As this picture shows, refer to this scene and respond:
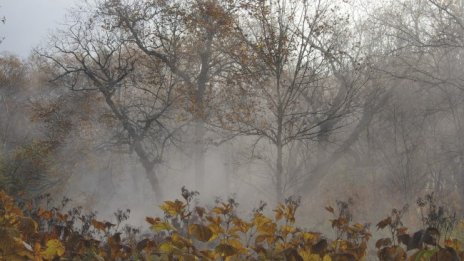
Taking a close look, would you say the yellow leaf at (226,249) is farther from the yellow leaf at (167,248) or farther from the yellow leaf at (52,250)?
the yellow leaf at (52,250)

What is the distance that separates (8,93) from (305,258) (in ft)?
133

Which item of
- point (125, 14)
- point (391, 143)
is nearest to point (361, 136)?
point (391, 143)

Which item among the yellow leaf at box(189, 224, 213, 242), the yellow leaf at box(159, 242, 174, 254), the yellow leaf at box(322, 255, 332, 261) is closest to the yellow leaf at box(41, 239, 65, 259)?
the yellow leaf at box(159, 242, 174, 254)

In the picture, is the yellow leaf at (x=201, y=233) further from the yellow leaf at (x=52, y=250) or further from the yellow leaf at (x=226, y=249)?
the yellow leaf at (x=52, y=250)

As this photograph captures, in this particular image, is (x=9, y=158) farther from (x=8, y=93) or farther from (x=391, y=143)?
(x=8, y=93)

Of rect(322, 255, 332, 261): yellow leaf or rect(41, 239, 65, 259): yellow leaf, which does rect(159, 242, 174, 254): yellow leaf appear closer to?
rect(41, 239, 65, 259): yellow leaf

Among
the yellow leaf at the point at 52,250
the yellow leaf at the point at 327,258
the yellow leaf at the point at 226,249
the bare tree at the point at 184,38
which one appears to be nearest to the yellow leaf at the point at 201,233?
the yellow leaf at the point at 226,249

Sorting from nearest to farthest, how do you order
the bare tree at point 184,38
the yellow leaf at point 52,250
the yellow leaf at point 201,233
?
the yellow leaf at point 201,233, the yellow leaf at point 52,250, the bare tree at point 184,38

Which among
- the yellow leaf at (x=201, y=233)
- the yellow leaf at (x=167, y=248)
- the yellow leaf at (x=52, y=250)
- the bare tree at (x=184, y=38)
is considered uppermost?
the bare tree at (x=184, y=38)

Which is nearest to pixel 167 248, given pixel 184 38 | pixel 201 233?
pixel 201 233

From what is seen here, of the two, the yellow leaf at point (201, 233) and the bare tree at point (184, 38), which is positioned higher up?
the bare tree at point (184, 38)

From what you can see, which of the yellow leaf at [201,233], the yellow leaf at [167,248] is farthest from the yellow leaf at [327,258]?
the yellow leaf at [167,248]

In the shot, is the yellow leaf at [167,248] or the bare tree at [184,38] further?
the bare tree at [184,38]

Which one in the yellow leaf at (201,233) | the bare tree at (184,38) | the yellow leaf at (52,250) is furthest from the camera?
the bare tree at (184,38)
